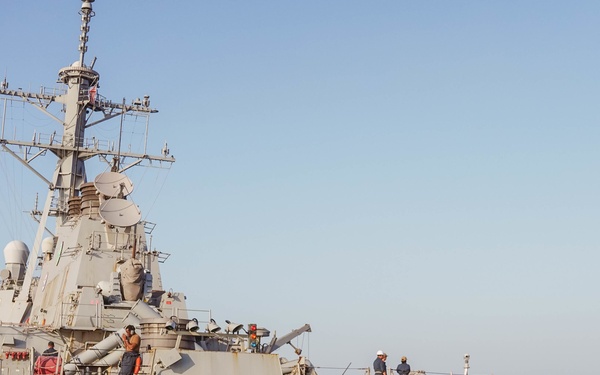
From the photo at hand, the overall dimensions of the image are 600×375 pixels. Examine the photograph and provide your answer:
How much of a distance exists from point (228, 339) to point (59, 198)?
50.0 ft

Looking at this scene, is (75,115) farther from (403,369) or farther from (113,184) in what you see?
(403,369)

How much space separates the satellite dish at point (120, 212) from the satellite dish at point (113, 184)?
734 millimetres

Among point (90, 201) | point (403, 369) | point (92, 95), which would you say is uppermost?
point (92, 95)

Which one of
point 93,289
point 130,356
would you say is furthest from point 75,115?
point 130,356

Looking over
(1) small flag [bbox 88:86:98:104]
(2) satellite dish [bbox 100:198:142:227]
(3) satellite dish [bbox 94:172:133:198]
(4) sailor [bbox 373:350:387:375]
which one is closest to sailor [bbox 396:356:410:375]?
(4) sailor [bbox 373:350:387:375]

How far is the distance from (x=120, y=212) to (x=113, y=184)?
1.53m

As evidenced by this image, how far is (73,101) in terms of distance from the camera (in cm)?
3288

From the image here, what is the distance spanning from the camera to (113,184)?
26969 mm

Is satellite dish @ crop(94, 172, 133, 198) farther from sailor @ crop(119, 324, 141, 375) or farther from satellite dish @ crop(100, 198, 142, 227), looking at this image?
sailor @ crop(119, 324, 141, 375)

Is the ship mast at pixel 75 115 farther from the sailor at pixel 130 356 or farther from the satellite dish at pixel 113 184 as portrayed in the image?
the sailor at pixel 130 356

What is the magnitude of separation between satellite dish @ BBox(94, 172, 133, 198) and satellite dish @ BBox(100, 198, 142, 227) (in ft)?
2.41

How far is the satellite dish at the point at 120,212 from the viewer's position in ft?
83.6

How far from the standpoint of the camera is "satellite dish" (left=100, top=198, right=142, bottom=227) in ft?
83.6

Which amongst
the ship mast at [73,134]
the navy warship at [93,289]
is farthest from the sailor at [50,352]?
the ship mast at [73,134]
